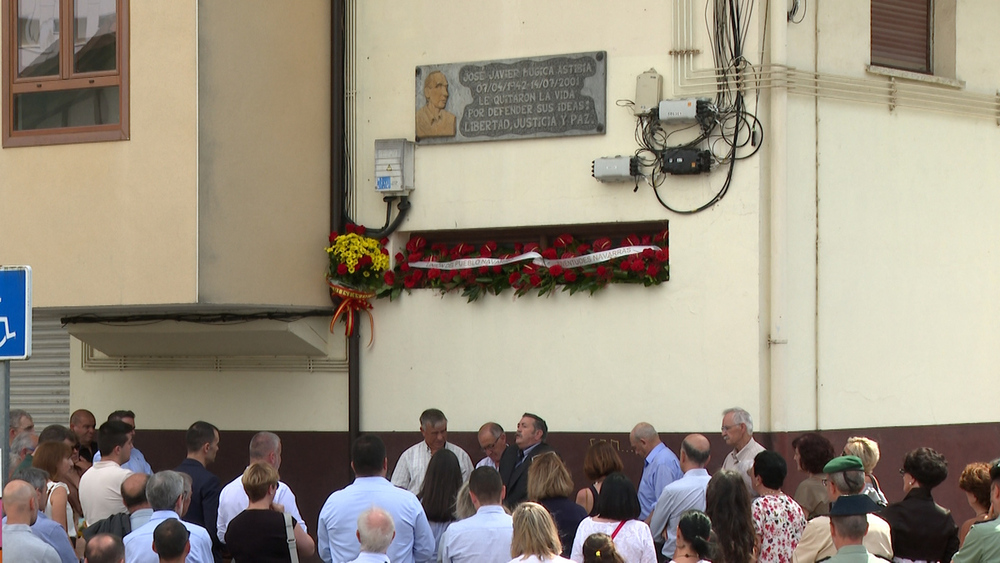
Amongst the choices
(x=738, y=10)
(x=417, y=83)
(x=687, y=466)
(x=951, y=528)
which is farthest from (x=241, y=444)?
(x=951, y=528)

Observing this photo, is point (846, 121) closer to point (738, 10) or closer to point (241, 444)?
point (738, 10)

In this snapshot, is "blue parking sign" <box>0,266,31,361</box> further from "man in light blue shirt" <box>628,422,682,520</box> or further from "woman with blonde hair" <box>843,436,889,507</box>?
"woman with blonde hair" <box>843,436,889,507</box>

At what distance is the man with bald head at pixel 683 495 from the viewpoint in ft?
27.9

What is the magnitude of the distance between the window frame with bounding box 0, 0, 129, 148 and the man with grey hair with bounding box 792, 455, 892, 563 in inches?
263

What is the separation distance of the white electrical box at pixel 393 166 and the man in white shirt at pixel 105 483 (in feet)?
12.3

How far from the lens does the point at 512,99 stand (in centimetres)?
1162

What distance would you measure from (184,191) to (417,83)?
2538 mm

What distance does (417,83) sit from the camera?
11992 millimetres

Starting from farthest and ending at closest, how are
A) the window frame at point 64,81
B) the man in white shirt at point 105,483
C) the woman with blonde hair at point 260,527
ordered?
the window frame at point 64,81 → the man in white shirt at point 105,483 → the woman with blonde hair at point 260,527

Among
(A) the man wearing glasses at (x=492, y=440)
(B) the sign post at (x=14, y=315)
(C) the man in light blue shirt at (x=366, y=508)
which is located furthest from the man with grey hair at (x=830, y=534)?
(B) the sign post at (x=14, y=315)

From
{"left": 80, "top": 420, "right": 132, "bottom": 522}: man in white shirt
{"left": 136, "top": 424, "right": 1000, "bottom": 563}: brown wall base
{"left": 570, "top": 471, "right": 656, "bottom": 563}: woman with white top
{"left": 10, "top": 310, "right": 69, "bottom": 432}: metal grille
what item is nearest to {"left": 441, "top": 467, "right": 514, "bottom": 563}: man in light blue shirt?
{"left": 570, "top": 471, "right": 656, "bottom": 563}: woman with white top

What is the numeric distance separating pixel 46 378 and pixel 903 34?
9.52 m

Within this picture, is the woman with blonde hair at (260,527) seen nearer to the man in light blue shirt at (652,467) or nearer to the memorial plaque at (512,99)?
the man in light blue shirt at (652,467)

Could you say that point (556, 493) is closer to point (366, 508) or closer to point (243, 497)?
point (366, 508)
